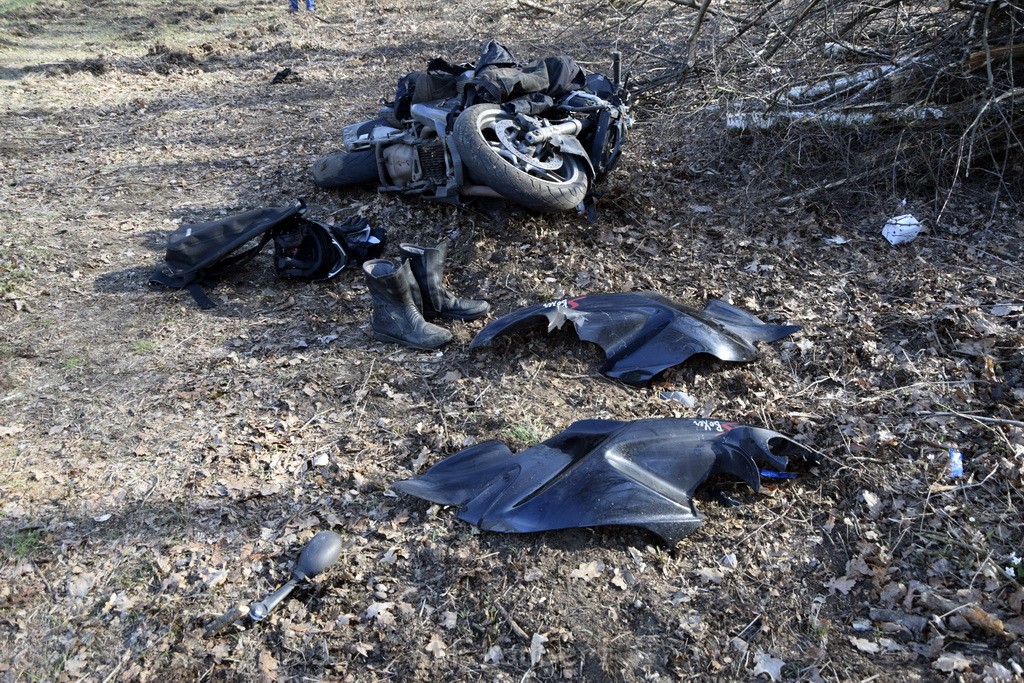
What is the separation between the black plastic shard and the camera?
9.88 feet

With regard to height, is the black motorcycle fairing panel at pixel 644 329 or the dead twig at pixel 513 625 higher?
the black motorcycle fairing panel at pixel 644 329

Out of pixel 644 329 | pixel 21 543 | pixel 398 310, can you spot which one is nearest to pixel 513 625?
pixel 644 329

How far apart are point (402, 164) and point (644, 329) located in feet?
8.94

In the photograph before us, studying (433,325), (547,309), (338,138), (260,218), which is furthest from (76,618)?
(338,138)

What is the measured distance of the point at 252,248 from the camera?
17.4ft

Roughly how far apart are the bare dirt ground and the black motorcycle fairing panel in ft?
0.36

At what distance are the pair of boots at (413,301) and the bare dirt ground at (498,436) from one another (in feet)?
0.49

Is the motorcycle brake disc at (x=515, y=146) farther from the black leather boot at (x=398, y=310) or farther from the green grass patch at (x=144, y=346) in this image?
the green grass patch at (x=144, y=346)

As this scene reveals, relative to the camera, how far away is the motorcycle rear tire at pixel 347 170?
6.20 metres

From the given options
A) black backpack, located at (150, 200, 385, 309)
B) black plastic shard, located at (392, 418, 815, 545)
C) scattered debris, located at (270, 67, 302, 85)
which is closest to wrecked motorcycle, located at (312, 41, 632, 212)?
black backpack, located at (150, 200, 385, 309)

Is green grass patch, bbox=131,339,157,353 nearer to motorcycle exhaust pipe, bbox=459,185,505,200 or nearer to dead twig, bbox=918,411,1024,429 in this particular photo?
motorcycle exhaust pipe, bbox=459,185,505,200

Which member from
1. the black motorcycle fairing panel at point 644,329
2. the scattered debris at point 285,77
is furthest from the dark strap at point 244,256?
the scattered debris at point 285,77

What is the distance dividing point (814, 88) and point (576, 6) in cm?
553

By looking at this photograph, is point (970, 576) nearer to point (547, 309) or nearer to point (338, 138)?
point (547, 309)
